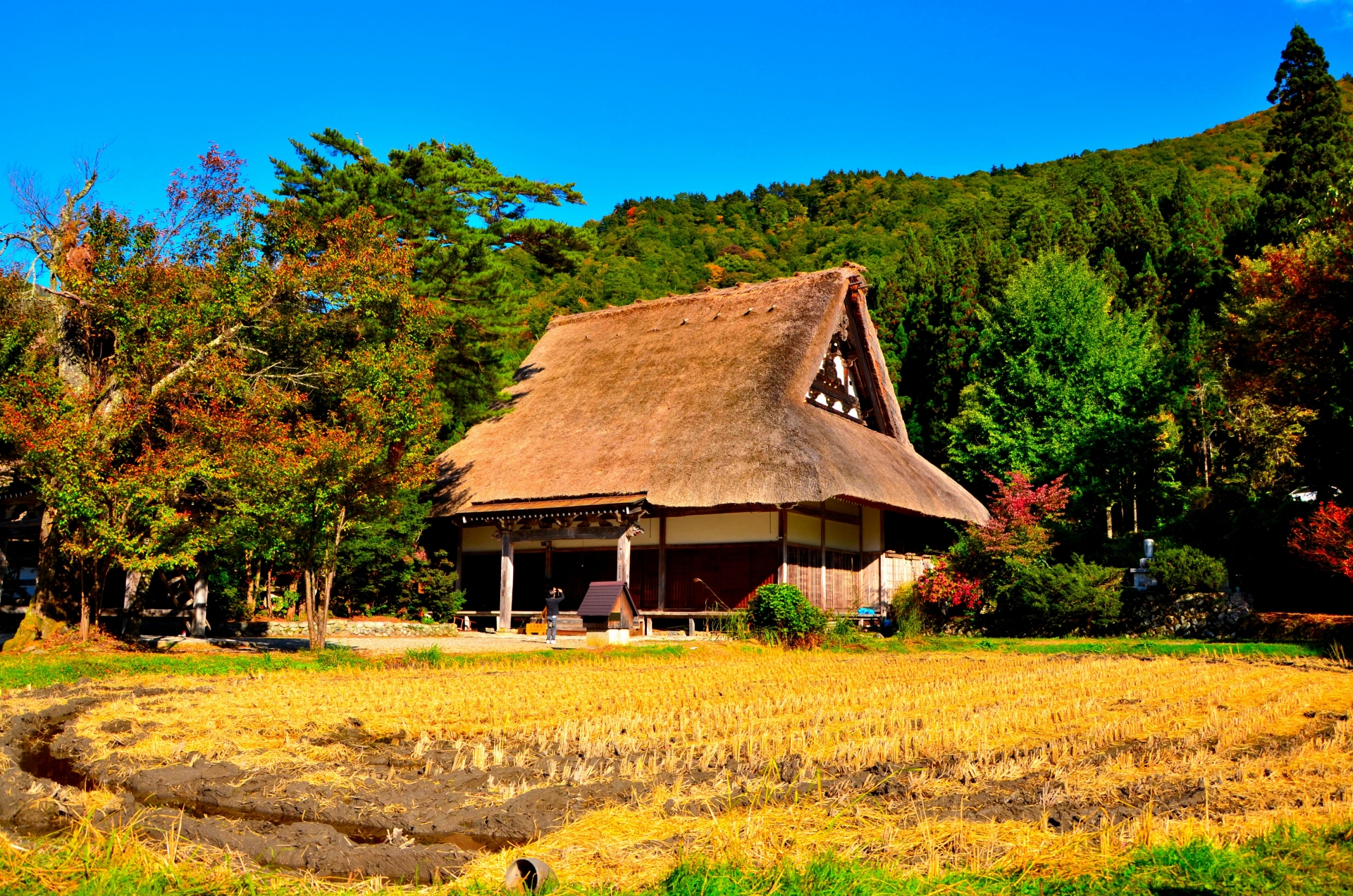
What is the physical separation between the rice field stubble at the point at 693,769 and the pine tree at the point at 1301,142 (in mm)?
23447

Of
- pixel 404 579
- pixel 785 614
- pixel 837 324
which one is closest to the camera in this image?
pixel 785 614

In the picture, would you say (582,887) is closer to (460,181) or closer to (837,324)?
(460,181)

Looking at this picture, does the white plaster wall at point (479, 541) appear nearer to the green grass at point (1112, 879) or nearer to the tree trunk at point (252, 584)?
the tree trunk at point (252, 584)

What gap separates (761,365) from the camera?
23.6m

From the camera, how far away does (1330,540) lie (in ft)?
48.7

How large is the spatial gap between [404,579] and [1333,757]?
62.6 feet

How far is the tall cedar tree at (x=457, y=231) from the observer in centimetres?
2142

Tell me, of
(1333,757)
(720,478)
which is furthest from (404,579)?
(1333,757)

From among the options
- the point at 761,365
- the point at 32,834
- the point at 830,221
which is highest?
the point at 830,221

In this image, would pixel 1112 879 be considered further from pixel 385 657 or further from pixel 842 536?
pixel 842 536

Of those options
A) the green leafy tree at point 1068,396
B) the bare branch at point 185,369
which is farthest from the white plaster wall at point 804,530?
the bare branch at point 185,369

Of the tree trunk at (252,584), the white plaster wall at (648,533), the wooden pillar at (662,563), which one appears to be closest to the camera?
the tree trunk at (252,584)

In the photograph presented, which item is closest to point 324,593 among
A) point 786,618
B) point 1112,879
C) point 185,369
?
point 185,369

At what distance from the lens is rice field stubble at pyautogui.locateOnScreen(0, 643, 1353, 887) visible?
13.7 ft
